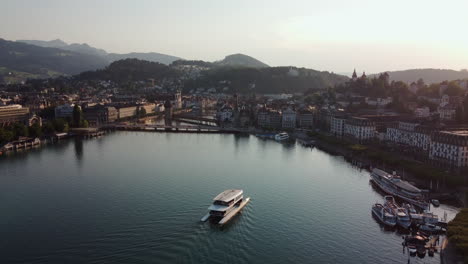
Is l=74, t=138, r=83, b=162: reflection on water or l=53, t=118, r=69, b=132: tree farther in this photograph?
l=53, t=118, r=69, b=132: tree

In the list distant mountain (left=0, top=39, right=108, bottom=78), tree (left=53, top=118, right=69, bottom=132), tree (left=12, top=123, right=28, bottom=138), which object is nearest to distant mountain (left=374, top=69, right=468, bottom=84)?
tree (left=53, top=118, right=69, bottom=132)

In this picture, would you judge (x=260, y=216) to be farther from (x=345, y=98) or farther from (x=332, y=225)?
(x=345, y=98)

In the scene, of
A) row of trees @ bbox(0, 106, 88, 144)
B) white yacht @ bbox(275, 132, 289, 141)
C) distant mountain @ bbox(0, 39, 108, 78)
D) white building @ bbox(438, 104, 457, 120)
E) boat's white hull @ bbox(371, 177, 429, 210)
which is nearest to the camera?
boat's white hull @ bbox(371, 177, 429, 210)

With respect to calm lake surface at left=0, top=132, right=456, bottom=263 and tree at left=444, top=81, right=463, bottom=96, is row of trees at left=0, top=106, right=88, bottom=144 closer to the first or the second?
calm lake surface at left=0, top=132, right=456, bottom=263

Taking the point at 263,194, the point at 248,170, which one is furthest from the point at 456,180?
the point at 248,170

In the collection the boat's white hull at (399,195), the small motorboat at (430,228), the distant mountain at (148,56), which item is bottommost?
the small motorboat at (430,228)

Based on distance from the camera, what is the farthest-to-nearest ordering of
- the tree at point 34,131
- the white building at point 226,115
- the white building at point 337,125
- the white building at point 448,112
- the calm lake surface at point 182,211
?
the white building at point 226,115, the white building at point 337,125, the white building at point 448,112, the tree at point 34,131, the calm lake surface at point 182,211

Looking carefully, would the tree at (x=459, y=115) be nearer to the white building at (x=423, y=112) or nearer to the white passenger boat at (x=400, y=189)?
the white building at (x=423, y=112)

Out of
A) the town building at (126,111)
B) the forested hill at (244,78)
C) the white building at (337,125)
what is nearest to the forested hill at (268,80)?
the forested hill at (244,78)
